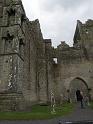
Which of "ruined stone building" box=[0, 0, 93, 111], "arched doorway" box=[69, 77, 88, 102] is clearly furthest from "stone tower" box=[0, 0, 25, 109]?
"arched doorway" box=[69, 77, 88, 102]

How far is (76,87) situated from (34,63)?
39.6ft

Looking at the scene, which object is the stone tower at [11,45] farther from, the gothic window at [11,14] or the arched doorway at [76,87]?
the arched doorway at [76,87]

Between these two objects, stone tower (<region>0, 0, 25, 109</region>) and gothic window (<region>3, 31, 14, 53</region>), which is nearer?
stone tower (<region>0, 0, 25, 109</region>)

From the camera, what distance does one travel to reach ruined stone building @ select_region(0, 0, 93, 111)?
1398 cm

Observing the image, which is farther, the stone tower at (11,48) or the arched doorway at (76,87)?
the arched doorway at (76,87)

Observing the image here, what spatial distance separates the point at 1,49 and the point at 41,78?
13395 millimetres

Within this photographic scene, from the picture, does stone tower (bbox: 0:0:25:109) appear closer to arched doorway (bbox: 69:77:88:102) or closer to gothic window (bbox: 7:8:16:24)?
gothic window (bbox: 7:8:16:24)

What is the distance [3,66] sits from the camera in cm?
1438

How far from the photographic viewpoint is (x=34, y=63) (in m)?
26.4

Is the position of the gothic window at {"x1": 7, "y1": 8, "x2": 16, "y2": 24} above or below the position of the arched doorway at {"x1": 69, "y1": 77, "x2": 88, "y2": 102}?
above

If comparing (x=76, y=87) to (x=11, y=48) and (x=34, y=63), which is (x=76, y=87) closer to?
(x=34, y=63)

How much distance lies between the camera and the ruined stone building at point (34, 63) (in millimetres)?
13977

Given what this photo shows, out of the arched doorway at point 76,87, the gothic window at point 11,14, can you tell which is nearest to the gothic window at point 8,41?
the gothic window at point 11,14

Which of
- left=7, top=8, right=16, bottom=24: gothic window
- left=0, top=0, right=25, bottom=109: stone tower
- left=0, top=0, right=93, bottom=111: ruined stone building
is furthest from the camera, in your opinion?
left=7, top=8, right=16, bottom=24: gothic window
